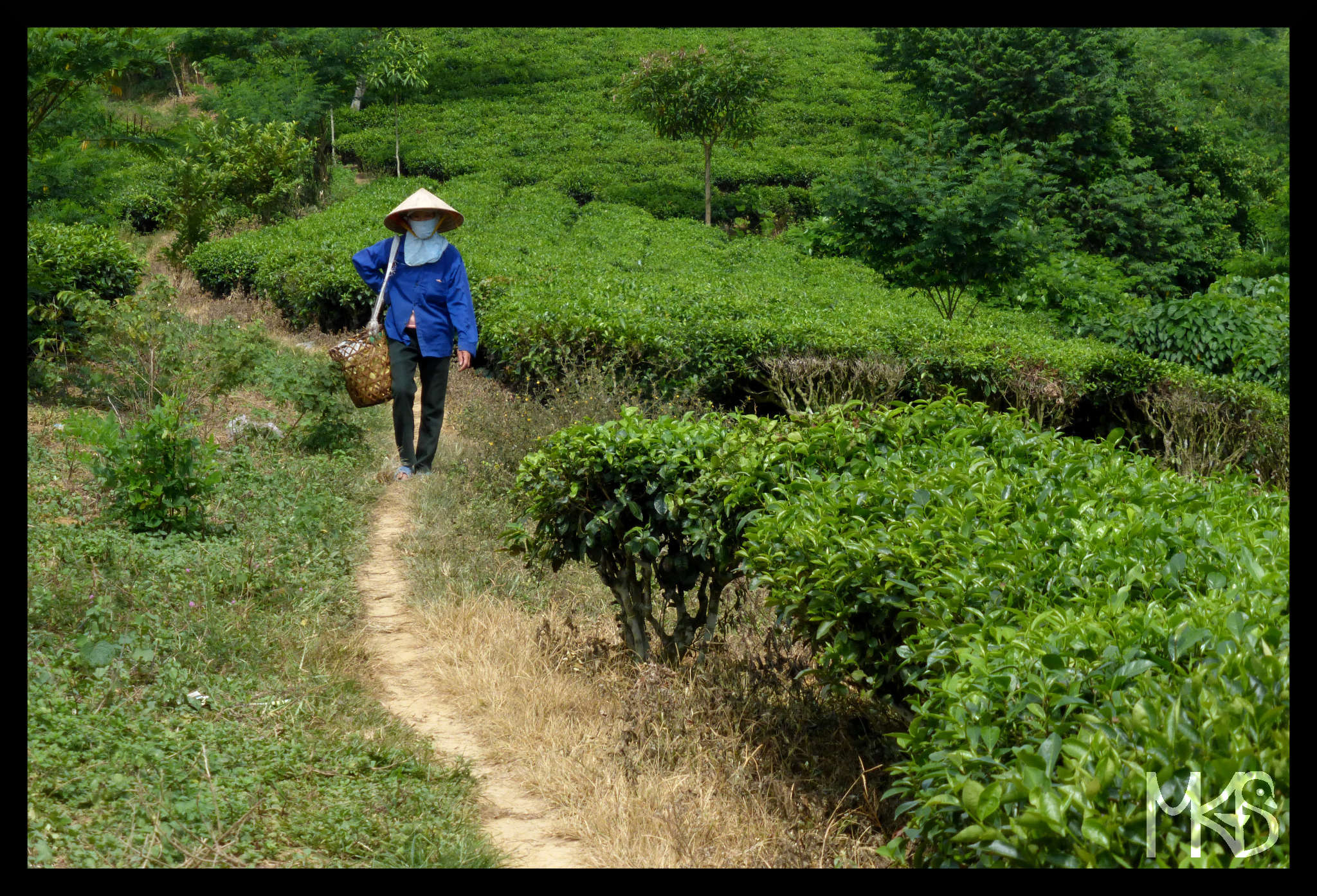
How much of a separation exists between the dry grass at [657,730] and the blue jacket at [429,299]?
2.29 meters

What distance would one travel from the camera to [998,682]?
7.13 feet

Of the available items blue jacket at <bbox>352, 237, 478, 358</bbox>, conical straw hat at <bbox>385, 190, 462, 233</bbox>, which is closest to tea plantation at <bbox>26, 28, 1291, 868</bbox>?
blue jacket at <bbox>352, 237, 478, 358</bbox>

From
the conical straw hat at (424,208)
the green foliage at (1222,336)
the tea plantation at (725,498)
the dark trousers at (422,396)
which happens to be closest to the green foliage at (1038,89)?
the tea plantation at (725,498)

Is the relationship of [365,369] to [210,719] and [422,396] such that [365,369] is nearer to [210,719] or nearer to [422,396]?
[422,396]

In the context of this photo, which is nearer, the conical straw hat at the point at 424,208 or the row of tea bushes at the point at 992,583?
the row of tea bushes at the point at 992,583

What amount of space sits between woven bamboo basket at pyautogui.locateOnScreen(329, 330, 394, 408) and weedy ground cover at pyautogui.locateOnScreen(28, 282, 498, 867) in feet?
3.41

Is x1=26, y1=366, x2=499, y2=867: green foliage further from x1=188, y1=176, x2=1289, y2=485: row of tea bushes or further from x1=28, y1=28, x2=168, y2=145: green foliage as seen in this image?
x1=188, y1=176, x2=1289, y2=485: row of tea bushes

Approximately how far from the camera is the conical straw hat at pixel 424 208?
700 cm

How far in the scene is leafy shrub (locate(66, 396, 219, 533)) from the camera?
520cm

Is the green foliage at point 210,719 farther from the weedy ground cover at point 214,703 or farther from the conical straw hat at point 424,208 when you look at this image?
the conical straw hat at point 424,208

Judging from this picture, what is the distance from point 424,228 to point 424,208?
0.69 ft

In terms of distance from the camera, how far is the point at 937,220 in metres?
12.3

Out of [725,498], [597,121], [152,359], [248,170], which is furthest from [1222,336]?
[597,121]

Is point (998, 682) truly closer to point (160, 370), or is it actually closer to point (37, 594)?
point (37, 594)
